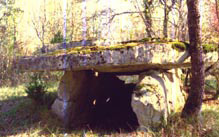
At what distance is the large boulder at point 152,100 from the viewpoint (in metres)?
4.26

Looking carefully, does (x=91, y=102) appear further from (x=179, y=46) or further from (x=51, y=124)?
(x=179, y=46)

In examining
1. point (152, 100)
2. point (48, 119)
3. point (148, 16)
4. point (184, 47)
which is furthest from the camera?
point (148, 16)

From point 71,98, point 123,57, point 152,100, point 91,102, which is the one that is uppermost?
point 123,57

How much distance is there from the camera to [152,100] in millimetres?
4305

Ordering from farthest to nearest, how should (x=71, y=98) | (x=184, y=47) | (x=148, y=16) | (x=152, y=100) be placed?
(x=148, y=16) < (x=71, y=98) < (x=184, y=47) < (x=152, y=100)

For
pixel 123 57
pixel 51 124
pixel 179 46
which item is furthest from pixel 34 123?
pixel 179 46

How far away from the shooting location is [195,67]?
3.90m

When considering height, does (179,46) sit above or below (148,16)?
below

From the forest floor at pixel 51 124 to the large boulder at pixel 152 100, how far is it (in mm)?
206

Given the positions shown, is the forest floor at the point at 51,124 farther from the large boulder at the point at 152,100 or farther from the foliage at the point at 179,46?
the foliage at the point at 179,46

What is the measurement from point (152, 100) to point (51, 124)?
2184 millimetres

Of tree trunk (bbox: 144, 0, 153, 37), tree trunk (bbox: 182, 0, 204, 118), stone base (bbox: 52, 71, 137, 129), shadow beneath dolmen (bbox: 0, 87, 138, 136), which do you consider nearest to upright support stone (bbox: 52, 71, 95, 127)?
stone base (bbox: 52, 71, 137, 129)

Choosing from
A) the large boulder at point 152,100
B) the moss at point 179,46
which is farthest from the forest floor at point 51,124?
the moss at point 179,46

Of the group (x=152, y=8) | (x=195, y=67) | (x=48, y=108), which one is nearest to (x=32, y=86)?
(x=48, y=108)
